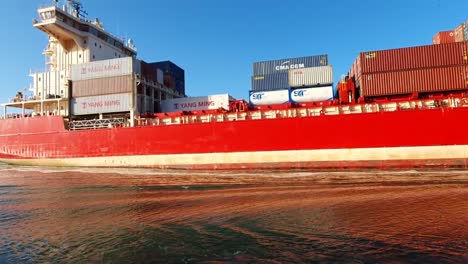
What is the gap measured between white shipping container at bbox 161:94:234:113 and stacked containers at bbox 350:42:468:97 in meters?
10.7

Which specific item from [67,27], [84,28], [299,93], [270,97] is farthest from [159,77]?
[299,93]

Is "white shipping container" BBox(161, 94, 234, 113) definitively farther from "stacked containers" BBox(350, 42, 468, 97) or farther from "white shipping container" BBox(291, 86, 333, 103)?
"stacked containers" BBox(350, 42, 468, 97)

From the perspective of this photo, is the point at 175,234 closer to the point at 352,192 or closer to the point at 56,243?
the point at 56,243

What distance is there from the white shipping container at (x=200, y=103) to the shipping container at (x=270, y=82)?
2.77 metres

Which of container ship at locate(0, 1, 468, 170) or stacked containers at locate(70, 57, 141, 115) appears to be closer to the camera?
container ship at locate(0, 1, 468, 170)

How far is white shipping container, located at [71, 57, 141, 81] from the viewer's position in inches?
950

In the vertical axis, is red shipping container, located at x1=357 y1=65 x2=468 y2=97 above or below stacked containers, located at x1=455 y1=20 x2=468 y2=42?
below

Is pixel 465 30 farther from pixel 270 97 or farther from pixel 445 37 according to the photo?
pixel 270 97

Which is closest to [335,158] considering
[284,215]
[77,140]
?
[284,215]

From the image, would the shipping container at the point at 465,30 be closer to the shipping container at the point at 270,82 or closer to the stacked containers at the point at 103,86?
the shipping container at the point at 270,82

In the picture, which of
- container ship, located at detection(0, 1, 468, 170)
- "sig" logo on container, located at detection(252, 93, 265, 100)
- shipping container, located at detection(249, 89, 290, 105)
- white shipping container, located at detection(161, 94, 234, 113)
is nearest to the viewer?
container ship, located at detection(0, 1, 468, 170)

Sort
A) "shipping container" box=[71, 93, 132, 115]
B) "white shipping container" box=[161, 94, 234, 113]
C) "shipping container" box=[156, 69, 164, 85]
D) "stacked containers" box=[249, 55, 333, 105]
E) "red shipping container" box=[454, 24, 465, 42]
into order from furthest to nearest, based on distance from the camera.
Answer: "shipping container" box=[156, 69, 164, 85] < "white shipping container" box=[161, 94, 234, 113] < "shipping container" box=[71, 93, 132, 115] < "stacked containers" box=[249, 55, 333, 105] < "red shipping container" box=[454, 24, 465, 42]

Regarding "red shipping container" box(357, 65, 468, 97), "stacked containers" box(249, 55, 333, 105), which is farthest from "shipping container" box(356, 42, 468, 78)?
"stacked containers" box(249, 55, 333, 105)

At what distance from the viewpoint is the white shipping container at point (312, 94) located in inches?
863
